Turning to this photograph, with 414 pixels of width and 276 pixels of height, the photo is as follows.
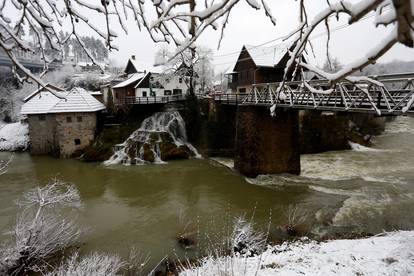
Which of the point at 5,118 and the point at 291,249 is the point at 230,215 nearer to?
the point at 291,249

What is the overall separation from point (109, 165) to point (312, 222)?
47.7ft

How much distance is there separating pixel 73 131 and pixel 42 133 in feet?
12.2

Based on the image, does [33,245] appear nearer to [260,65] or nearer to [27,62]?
[27,62]

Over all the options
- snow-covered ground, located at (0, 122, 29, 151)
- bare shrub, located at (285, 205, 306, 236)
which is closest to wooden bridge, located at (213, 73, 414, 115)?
bare shrub, located at (285, 205, 306, 236)

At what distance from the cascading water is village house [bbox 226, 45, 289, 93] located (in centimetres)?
870

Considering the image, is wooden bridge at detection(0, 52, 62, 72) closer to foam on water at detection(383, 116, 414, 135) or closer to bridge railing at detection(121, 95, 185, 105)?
bridge railing at detection(121, 95, 185, 105)

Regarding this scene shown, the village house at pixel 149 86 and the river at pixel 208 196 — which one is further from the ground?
the village house at pixel 149 86

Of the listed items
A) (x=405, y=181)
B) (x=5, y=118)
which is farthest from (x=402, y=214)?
(x=5, y=118)

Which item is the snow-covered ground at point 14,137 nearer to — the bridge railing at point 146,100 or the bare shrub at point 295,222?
the bridge railing at point 146,100

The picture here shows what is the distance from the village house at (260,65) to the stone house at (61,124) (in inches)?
566

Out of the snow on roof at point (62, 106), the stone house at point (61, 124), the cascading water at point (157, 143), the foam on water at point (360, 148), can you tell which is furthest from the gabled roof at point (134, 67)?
the foam on water at point (360, 148)

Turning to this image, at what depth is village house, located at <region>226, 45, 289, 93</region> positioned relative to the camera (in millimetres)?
25969

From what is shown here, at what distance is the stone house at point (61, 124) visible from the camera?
73.8 feet

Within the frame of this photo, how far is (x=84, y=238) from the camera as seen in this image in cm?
962
